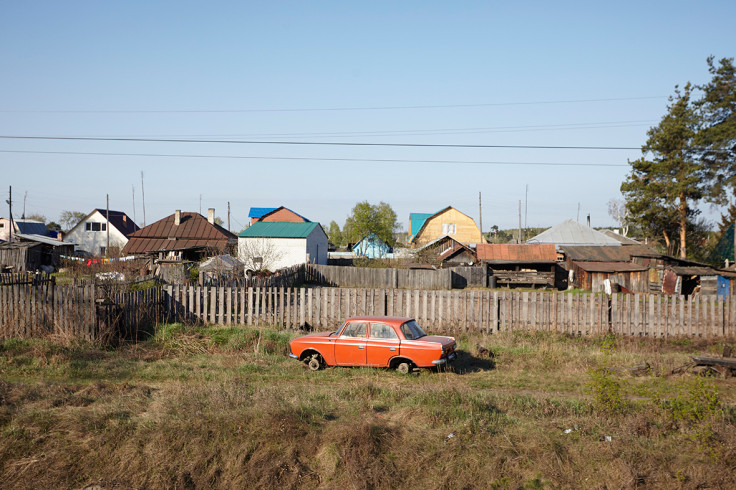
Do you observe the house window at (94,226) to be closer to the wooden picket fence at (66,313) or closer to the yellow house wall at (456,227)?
the yellow house wall at (456,227)

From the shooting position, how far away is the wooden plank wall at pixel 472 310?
15.1 meters

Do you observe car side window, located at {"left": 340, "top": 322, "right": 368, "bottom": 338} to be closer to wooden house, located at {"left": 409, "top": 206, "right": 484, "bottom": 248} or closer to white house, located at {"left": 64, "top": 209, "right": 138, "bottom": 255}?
white house, located at {"left": 64, "top": 209, "right": 138, "bottom": 255}

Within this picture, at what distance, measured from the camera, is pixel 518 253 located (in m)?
38.8

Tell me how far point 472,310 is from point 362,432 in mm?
9346

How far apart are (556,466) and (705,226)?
52.5m

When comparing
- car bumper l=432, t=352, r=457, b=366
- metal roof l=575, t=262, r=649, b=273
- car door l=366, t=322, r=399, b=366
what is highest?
metal roof l=575, t=262, r=649, b=273

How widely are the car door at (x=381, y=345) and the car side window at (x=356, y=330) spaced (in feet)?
0.66

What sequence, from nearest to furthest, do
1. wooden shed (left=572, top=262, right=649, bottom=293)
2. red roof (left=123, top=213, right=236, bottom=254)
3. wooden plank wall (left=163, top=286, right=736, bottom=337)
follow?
wooden plank wall (left=163, top=286, right=736, bottom=337), wooden shed (left=572, top=262, right=649, bottom=293), red roof (left=123, top=213, right=236, bottom=254)

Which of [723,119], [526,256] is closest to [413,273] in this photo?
[526,256]

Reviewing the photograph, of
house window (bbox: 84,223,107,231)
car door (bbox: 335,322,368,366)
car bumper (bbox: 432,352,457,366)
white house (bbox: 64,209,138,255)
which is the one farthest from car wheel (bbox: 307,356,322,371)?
house window (bbox: 84,223,107,231)

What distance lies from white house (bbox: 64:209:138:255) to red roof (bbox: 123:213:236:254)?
45.6ft

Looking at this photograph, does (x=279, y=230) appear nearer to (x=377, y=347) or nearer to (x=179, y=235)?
(x=179, y=235)

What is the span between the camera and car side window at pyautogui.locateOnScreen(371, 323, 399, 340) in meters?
11.5

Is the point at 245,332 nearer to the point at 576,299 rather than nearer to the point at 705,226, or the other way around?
the point at 576,299
